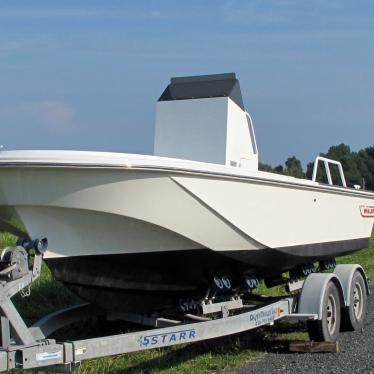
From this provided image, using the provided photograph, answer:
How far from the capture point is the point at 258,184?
5.43 m

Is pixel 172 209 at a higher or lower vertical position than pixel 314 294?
higher

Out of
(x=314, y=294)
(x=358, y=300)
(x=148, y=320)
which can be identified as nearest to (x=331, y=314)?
(x=314, y=294)

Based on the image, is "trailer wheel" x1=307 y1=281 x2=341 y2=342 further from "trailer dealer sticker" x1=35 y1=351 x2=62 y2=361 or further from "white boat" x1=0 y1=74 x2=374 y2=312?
"trailer dealer sticker" x1=35 y1=351 x2=62 y2=361

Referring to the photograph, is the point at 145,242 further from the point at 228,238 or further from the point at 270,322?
the point at 270,322

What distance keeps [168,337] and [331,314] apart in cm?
223

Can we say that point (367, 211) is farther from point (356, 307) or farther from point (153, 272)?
point (153, 272)

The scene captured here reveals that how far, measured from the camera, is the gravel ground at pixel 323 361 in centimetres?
535

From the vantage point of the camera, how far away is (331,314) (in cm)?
621

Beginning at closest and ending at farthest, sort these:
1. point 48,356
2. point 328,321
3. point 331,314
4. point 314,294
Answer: point 48,356 → point 314,294 → point 328,321 → point 331,314

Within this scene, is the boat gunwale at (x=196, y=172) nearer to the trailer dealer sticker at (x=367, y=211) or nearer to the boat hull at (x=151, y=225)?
the boat hull at (x=151, y=225)

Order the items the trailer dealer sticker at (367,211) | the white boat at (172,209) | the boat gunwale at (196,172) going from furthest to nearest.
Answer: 1. the trailer dealer sticker at (367,211)
2. the white boat at (172,209)
3. the boat gunwale at (196,172)

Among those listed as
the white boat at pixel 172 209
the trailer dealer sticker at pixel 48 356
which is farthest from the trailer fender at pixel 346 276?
the trailer dealer sticker at pixel 48 356

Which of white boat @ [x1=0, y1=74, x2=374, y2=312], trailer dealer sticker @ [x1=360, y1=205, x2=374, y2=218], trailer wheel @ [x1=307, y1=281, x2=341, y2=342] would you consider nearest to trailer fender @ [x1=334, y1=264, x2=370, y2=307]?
trailer wheel @ [x1=307, y1=281, x2=341, y2=342]

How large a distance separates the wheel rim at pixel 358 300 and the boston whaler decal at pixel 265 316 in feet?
4.85
